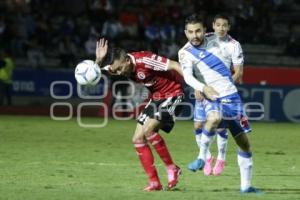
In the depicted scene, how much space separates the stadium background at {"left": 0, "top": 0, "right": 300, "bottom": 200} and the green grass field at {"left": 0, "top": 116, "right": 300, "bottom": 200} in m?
0.02

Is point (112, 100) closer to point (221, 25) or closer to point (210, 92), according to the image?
point (221, 25)

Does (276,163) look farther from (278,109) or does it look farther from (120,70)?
(278,109)

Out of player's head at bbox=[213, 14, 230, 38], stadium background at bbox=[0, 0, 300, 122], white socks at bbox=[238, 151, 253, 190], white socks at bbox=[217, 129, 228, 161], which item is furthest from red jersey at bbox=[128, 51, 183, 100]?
stadium background at bbox=[0, 0, 300, 122]

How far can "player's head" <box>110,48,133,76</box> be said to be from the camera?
10164 mm

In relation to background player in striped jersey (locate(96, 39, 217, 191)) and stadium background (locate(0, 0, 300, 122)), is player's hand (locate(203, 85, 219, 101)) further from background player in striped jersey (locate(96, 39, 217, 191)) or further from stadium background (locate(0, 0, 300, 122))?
stadium background (locate(0, 0, 300, 122))

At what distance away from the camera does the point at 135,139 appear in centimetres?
1035

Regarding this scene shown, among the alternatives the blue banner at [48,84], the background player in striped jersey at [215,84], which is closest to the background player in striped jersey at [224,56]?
the background player in striped jersey at [215,84]

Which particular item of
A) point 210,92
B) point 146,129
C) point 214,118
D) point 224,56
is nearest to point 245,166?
point 214,118

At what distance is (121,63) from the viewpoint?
1017 centimetres

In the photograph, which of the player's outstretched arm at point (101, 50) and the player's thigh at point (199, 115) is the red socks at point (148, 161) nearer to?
the player's outstretched arm at point (101, 50)

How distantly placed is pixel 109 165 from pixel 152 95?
9.43 feet

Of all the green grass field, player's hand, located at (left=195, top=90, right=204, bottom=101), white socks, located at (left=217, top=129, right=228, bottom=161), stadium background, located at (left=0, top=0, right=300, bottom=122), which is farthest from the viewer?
stadium background, located at (left=0, top=0, right=300, bottom=122)

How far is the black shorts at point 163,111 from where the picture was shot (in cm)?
1036

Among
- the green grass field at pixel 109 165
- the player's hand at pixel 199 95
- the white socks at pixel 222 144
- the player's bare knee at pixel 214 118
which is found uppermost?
the player's hand at pixel 199 95
